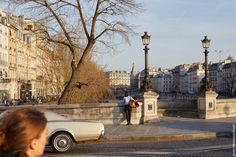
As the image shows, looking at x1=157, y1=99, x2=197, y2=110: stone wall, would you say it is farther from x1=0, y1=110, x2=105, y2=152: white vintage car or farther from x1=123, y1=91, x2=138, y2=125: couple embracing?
x1=0, y1=110, x2=105, y2=152: white vintage car

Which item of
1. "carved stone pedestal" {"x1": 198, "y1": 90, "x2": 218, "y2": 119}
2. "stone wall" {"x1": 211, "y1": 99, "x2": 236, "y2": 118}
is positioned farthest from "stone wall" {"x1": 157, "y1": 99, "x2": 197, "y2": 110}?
"carved stone pedestal" {"x1": 198, "y1": 90, "x2": 218, "y2": 119}

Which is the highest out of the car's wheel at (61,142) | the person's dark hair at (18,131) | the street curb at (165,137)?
the person's dark hair at (18,131)

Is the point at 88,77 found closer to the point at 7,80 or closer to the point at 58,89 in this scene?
the point at 58,89

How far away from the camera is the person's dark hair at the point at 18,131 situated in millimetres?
A: 2812

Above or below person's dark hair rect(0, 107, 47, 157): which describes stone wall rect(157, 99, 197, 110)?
below

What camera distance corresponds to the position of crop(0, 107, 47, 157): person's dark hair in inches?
111

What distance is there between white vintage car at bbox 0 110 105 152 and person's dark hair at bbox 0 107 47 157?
12471 millimetres

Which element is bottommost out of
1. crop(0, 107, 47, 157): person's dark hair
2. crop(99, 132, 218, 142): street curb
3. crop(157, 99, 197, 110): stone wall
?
crop(99, 132, 218, 142): street curb

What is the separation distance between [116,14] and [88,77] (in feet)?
52.5

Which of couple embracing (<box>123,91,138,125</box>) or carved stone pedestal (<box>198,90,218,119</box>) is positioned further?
carved stone pedestal (<box>198,90,218,119</box>)

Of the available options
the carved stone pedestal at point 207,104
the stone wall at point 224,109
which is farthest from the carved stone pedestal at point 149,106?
the stone wall at point 224,109

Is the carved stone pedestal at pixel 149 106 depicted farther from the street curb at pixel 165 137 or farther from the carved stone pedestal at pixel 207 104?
the street curb at pixel 165 137

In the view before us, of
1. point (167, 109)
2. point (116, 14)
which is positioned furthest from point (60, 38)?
point (167, 109)

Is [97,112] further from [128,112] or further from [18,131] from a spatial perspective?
[18,131]
